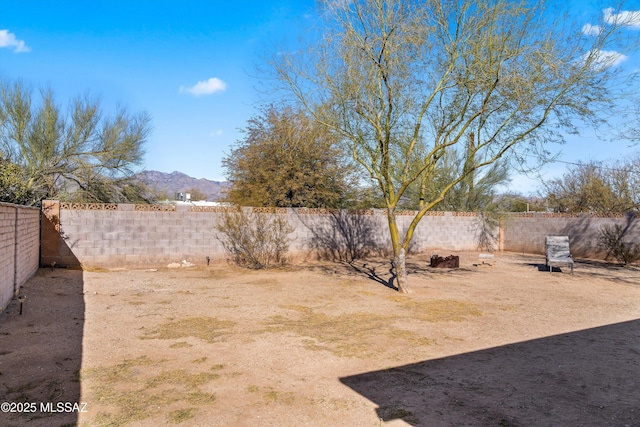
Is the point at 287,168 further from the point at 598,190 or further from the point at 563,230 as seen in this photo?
the point at 598,190

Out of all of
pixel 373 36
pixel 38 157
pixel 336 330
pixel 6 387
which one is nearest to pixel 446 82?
pixel 373 36

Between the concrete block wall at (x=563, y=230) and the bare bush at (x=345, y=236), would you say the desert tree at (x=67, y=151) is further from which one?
the concrete block wall at (x=563, y=230)

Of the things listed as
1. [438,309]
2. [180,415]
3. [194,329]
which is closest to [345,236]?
[438,309]

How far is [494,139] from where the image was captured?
9656 mm

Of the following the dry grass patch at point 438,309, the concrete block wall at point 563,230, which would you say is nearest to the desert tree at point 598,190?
the concrete block wall at point 563,230

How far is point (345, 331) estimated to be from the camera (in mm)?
6406

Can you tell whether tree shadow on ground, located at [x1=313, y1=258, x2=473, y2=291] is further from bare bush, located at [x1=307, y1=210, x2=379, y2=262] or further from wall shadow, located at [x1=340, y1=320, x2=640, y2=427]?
wall shadow, located at [x1=340, y1=320, x2=640, y2=427]

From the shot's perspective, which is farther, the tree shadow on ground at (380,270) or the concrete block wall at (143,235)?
the tree shadow on ground at (380,270)

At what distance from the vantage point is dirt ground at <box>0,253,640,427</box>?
3658 mm

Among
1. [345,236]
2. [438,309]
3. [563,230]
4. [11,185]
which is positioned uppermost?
[11,185]

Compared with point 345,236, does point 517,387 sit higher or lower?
lower

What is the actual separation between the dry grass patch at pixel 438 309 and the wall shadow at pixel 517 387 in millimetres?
1718

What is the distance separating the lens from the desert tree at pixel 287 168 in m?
17.0

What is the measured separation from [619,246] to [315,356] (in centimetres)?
1605
